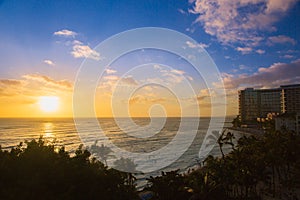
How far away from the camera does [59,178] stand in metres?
15.7

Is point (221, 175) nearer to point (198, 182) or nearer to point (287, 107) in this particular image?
point (198, 182)

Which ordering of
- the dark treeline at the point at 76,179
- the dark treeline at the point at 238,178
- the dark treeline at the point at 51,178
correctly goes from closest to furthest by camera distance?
the dark treeline at the point at 51,178 → the dark treeline at the point at 76,179 → the dark treeline at the point at 238,178

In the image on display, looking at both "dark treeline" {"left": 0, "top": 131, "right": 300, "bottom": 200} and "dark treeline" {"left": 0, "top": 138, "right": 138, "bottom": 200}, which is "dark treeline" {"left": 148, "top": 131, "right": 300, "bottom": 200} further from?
"dark treeline" {"left": 0, "top": 138, "right": 138, "bottom": 200}

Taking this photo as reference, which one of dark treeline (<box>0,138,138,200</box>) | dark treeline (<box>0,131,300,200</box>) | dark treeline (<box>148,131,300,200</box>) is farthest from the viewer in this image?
dark treeline (<box>148,131,300,200</box>)

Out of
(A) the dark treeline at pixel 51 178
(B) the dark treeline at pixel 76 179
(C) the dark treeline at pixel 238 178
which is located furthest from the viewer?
(C) the dark treeline at pixel 238 178

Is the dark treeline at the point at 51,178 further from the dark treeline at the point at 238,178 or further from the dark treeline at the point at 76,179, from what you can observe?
the dark treeline at the point at 238,178

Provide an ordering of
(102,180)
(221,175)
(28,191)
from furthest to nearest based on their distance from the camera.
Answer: (221,175)
(102,180)
(28,191)

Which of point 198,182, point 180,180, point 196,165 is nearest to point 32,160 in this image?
point 180,180

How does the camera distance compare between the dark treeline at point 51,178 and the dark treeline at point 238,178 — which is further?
the dark treeline at point 238,178

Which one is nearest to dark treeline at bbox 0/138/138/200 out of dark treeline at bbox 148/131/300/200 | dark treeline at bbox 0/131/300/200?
dark treeline at bbox 0/131/300/200

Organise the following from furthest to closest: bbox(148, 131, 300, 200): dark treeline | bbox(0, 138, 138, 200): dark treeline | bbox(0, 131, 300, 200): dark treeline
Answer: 1. bbox(148, 131, 300, 200): dark treeline
2. bbox(0, 131, 300, 200): dark treeline
3. bbox(0, 138, 138, 200): dark treeline

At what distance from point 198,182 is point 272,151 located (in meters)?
16.8

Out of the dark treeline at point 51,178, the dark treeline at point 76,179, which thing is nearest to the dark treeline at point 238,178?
the dark treeline at point 76,179

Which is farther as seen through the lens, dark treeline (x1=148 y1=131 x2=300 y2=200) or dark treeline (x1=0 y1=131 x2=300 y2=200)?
dark treeline (x1=148 y1=131 x2=300 y2=200)
